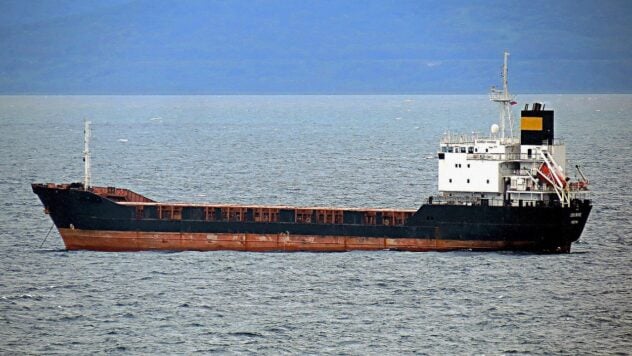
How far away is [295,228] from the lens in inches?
2808

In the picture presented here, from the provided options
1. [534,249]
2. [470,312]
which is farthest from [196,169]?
[470,312]

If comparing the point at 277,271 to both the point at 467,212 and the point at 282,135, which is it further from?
the point at 282,135

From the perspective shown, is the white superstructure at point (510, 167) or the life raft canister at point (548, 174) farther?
the white superstructure at point (510, 167)

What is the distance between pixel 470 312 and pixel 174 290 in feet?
43.6

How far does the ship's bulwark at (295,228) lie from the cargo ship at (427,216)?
0.05 metres

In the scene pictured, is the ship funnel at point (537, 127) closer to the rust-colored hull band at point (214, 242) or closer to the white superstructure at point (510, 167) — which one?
the white superstructure at point (510, 167)

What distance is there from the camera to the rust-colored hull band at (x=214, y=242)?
233 ft

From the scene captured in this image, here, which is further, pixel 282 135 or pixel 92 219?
pixel 282 135

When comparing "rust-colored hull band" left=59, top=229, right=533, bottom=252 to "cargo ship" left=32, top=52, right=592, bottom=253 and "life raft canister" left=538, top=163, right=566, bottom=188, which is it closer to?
"cargo ship" left=32, top=52, right=592, bottom=253

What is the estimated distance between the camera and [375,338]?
53.0m

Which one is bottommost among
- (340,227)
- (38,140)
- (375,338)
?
(375,338)

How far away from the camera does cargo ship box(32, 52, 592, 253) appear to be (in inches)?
2685

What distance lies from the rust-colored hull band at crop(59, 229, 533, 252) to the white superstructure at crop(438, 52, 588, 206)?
418cm

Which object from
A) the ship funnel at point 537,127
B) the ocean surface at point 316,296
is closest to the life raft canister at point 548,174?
the ship funnel at point 537,127
